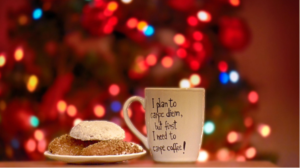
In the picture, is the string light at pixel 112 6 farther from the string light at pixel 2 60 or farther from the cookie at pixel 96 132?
the cookie at pixel 96 132

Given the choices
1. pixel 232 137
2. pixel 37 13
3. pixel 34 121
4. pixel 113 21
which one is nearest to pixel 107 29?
pixel 113 21

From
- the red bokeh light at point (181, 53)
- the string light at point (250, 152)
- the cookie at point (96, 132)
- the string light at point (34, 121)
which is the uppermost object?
the red bokeh light at point (181, 53)

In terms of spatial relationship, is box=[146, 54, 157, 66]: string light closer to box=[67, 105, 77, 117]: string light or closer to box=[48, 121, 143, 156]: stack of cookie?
box=[67, 105, 77, 117]: string light

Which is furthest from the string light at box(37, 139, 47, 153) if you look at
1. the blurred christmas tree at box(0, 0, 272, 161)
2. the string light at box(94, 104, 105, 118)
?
the string light at box(94, 104, 105, 118)

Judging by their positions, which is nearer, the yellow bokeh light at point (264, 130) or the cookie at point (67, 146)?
the cookie at point (67, 146)

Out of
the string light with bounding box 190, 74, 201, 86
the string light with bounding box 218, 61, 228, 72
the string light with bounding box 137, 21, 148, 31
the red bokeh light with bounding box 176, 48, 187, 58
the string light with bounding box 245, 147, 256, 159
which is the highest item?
the string light with bounding box 137, 21, 148, 31

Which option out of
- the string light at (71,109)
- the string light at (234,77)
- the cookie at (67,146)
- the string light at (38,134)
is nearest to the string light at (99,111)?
the string light at (71,109)

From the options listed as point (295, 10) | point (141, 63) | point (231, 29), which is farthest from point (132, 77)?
point (295, 10)
